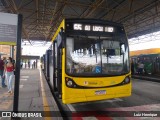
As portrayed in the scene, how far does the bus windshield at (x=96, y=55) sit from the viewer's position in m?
6.97

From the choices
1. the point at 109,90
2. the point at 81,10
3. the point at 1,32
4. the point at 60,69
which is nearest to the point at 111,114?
the point at 109,90

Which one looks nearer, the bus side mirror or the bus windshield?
the bus windshield

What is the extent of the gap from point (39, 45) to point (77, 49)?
145 ft

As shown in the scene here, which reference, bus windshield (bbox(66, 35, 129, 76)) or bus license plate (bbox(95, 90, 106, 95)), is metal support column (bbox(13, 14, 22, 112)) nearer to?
bus windshield (bbox(66, 35, 129, 76))

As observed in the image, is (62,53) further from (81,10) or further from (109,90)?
(81,10)

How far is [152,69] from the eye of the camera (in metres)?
23.3

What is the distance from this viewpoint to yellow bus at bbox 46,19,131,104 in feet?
22.6

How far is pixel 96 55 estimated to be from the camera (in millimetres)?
7199

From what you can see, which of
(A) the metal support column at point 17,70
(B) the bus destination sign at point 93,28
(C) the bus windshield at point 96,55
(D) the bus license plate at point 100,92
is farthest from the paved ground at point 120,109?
(B) the bus destination sign at point 93,28

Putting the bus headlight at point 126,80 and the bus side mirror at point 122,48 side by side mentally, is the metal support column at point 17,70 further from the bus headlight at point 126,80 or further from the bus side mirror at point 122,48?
the bus headlight at point 126,80

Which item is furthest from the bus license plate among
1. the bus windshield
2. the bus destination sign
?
the bus destination sign

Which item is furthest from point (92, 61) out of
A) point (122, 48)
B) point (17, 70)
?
point (17, 70)

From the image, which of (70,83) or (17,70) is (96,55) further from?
(17,70)

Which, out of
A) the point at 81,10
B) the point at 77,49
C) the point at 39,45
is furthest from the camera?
the point at 39,45
